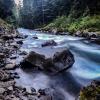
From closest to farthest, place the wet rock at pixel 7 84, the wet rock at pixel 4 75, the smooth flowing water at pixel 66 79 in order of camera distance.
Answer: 1. the smooth flowing water at pixel 66 79
2. the wet rock at pixel 7 84
3. the wet rock at pixel 4 75

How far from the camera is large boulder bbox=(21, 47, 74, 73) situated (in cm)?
1189

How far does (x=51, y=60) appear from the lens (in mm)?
11875

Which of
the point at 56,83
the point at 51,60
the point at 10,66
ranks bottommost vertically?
the point at 56,83

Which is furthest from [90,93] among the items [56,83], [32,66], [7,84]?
[32,66]

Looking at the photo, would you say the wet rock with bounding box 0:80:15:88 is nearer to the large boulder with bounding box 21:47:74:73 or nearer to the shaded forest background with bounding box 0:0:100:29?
the large boulder with bounding box 21:47:74:73

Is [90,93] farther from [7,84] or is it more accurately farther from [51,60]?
[51,60]

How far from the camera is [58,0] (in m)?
65.1

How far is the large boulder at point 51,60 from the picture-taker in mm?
11891

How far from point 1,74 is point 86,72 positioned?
424 cm

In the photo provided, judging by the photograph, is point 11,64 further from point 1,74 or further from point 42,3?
point 42,3

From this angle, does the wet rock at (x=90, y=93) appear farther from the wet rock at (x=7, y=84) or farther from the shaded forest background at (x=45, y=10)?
the shaded forest background at (x=45, y=10)

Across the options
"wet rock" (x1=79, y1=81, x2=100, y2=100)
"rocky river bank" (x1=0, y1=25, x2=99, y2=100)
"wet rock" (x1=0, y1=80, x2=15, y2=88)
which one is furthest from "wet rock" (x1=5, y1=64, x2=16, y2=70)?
"wet rock" (x1=79, y1=81, x2=100, y2=100)

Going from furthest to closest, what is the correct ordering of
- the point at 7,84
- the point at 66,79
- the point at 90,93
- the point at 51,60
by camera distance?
the point at 51,60, the point at 66,79, the point at 7,84, the point at 90,93

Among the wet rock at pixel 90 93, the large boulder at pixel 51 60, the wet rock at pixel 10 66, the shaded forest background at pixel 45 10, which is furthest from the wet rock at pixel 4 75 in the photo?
the shaded forest background at pixel 45 10
